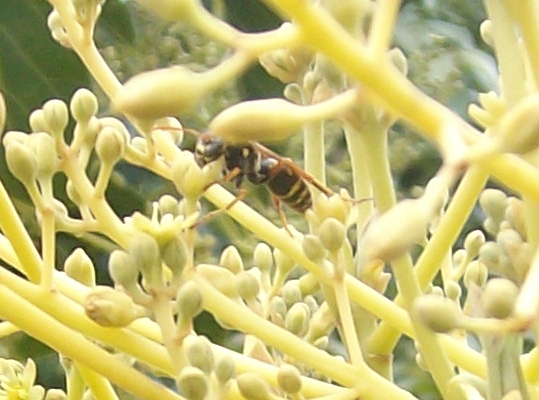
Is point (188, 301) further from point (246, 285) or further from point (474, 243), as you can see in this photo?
point (474, 243)

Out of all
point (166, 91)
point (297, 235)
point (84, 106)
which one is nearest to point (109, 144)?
point (84, 106)

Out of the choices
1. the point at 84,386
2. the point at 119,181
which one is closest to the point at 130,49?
the point at 119,181

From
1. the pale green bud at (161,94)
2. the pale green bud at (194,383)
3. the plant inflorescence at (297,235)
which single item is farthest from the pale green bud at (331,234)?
the pale green bud at (161,94)

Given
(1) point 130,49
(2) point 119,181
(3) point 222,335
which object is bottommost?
(3) point 222,335

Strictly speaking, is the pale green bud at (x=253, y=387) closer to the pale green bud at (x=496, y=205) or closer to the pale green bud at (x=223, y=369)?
the pale green bud at (x=223, y=369)

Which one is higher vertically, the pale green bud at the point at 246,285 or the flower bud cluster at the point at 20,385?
the pale green bud at the point at 246,285

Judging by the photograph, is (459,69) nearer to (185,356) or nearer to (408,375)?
(408,375)
